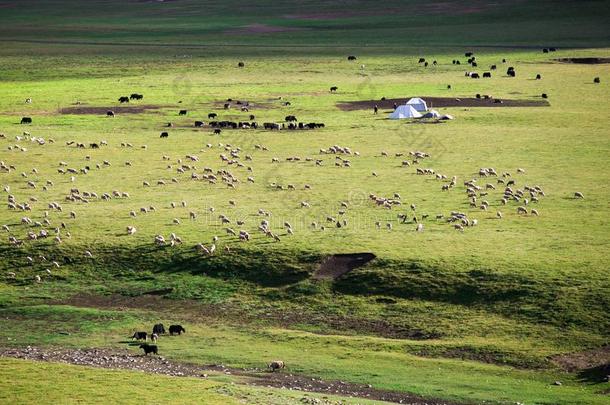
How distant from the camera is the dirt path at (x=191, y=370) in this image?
27.1 metres

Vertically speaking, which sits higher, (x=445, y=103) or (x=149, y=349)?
(x=445, y=103)

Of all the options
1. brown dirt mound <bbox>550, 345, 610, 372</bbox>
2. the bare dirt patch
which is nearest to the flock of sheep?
brown dirt mound <bbox>550, 345, 610, 372</bbox>

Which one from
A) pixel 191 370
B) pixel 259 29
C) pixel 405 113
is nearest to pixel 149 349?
pixel 191 370

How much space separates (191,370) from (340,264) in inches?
324

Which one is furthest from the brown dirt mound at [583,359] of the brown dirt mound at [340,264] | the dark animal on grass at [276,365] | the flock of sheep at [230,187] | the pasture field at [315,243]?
the flock of sheep at [230,187]

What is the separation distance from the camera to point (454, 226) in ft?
128

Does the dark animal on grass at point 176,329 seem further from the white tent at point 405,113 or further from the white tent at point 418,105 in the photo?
the white tent at point 418,105

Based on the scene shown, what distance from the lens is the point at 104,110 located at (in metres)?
69.1

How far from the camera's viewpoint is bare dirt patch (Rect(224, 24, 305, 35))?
126 m

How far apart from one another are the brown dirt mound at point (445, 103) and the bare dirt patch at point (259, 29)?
5480 centimetres

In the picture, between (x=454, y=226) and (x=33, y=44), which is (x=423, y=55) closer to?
(x=33, y=44)

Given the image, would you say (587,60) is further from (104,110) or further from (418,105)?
(104,110)

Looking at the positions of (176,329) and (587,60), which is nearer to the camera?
(176,329)

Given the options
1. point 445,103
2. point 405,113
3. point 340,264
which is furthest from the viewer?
point 445,103
